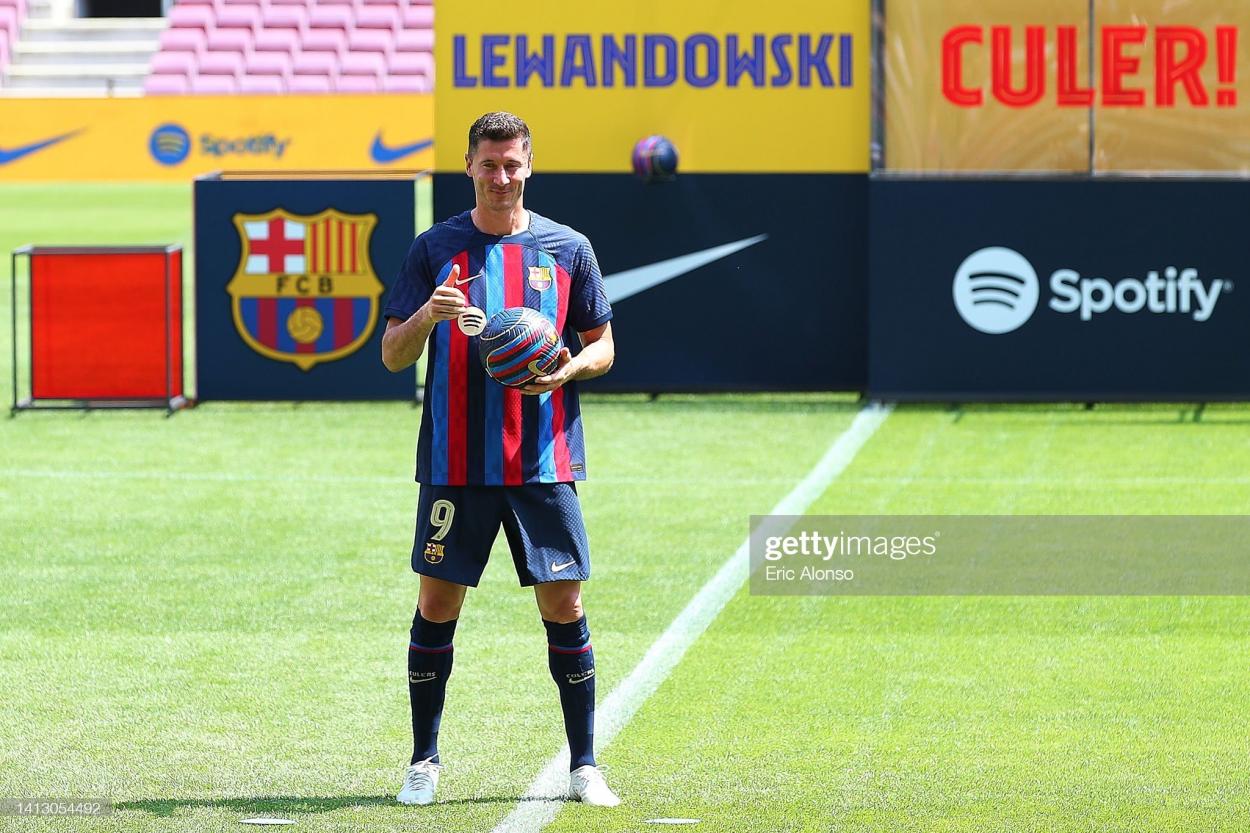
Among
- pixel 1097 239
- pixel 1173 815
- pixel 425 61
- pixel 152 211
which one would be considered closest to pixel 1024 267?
pixel 1097 239

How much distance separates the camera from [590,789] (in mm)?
5812

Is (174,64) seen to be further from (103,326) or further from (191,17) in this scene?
(103,326)

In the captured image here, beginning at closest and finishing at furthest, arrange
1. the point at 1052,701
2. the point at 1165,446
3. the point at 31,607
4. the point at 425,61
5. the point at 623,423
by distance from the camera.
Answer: the point at 1052,701
the point at 31,607
the point at 1165,446
the point at 623,423
the point at 425,61

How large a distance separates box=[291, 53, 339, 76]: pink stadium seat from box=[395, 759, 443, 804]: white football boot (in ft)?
127

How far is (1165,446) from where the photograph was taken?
515 inches

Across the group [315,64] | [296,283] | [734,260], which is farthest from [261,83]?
[734,260]

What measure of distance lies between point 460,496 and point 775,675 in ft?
6.55

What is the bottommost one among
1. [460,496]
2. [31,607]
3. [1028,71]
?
[31,607]

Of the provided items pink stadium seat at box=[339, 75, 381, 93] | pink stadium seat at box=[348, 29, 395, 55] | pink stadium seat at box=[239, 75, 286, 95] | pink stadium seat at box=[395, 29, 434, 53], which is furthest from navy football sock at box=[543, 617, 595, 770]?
pink stadium seat at box=[348, 29, 395, 55]

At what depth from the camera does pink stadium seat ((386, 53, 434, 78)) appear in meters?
42.8

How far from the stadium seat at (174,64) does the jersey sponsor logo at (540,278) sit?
39.5 metres

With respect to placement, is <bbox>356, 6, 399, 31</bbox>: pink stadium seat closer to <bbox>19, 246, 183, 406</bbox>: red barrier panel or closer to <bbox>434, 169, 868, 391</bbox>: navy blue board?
<bbox>434, 169, 868, 391</bbox>: navy blue board

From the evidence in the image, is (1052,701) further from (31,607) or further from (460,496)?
(31,607)

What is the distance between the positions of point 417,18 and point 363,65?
2314mm
